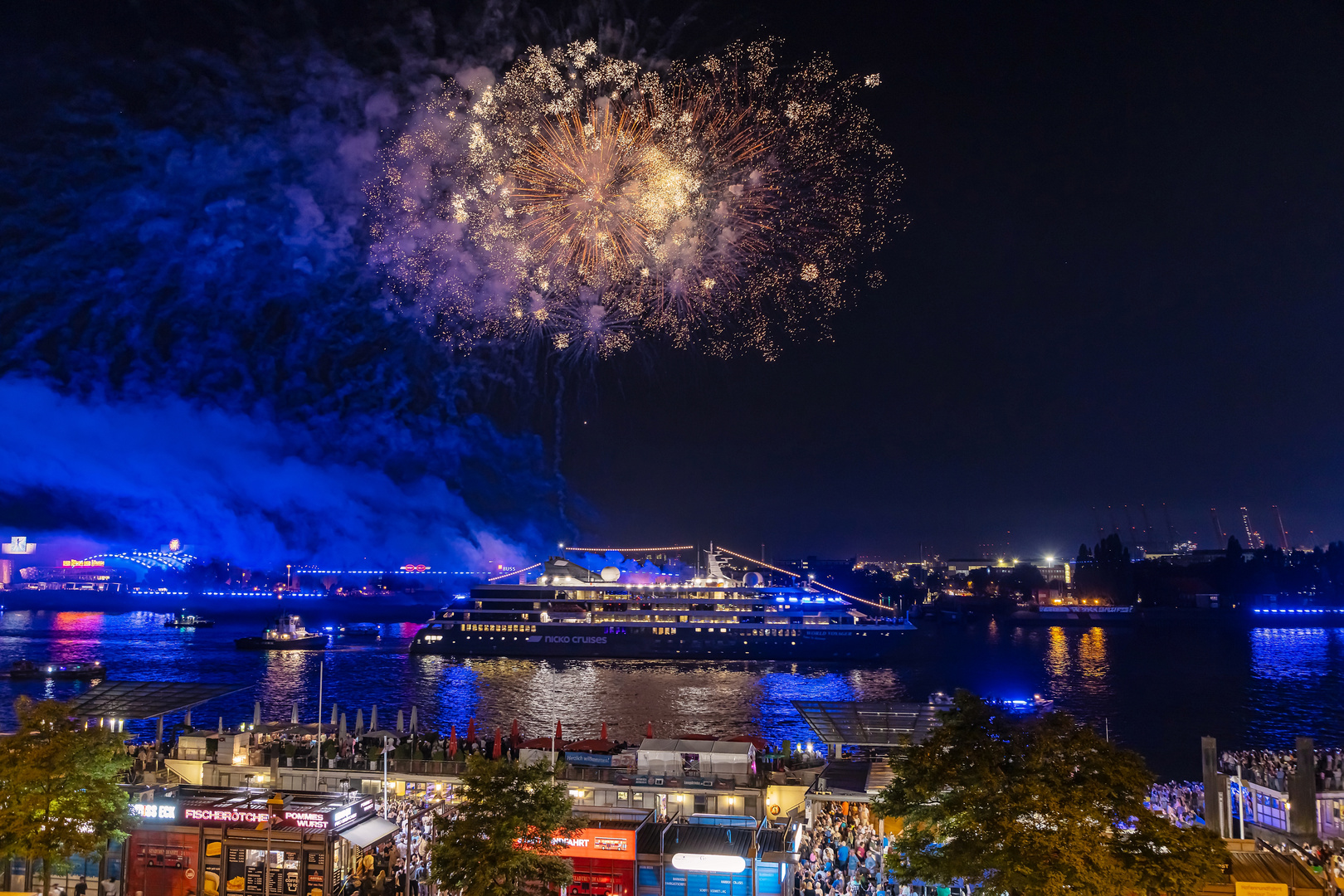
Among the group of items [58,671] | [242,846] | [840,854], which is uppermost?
[242,846]

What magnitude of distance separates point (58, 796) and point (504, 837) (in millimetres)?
6976

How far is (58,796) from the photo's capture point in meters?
12.7

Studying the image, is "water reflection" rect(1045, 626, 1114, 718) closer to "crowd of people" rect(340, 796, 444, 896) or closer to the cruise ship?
the cruise ship

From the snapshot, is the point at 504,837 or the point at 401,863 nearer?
the point at 504,837

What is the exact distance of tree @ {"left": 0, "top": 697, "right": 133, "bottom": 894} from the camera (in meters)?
12.3

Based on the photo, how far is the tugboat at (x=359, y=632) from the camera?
301ft

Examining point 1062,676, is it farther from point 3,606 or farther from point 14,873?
point 3,606

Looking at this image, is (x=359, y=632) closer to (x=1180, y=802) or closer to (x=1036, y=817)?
(x=1180, y=802)

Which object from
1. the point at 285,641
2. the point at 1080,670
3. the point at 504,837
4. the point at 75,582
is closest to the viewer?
the point at 504,837

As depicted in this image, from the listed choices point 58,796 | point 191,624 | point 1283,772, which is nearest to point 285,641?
point 191,624

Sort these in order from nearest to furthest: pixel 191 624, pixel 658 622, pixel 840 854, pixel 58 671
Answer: pixel 840 854, pixel 58 671, pixel 658 622, pixel 191 624

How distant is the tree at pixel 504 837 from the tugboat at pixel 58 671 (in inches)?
2310

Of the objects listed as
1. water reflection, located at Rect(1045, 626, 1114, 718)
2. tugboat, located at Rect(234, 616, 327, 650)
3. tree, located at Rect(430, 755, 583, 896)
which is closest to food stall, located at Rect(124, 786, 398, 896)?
tree, located at Rect(430, 755, 583, 896)

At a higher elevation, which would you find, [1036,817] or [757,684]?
[1036,817]
